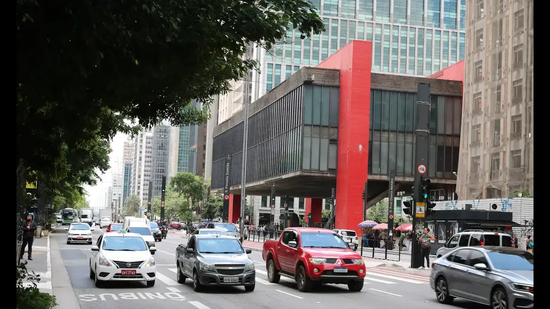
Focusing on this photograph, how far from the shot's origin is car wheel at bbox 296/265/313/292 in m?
17.9

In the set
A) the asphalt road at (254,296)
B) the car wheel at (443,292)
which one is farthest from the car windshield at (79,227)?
the car wheel at (443,292)

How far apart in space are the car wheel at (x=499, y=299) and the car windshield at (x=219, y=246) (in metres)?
7.47

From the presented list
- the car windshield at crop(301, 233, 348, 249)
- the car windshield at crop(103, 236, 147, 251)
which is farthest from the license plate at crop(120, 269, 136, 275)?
A: the car windshield at crop(301, 233, 348, 249)

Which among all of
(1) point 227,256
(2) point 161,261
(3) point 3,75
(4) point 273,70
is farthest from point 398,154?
(4) point 273,70

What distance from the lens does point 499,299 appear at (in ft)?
44.6

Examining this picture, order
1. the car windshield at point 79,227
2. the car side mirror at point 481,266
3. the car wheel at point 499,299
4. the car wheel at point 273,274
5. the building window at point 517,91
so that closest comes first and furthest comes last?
the car wheel at point 499,299, the car side mirror at point 481,266, the car wheel at point 273,274, the car windshield at point 79,227, the building window at point 517,91

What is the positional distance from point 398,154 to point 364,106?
6703 millimetres

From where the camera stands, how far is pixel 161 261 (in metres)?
30.5

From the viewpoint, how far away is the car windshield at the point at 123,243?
19.5m

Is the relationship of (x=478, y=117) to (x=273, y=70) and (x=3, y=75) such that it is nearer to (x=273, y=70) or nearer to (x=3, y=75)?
(x=3, y=75)

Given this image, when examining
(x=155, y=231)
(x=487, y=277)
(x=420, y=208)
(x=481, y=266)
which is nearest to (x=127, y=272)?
(x=481, y=266)

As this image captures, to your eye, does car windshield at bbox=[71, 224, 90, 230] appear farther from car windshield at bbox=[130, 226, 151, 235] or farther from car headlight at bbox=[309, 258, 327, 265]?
car headlight at bbox=[309, 258, 327, 265]

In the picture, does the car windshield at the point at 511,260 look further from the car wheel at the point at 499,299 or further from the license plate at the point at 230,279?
the license plate at the point at 230,279

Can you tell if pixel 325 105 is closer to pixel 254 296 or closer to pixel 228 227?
Answer: pixel 228 227
